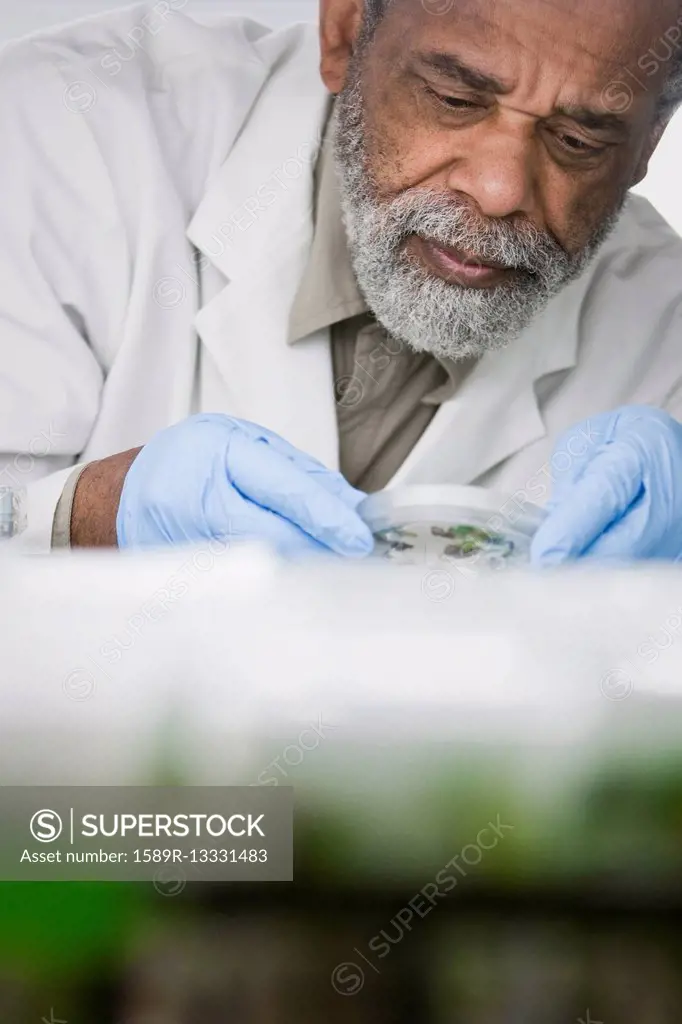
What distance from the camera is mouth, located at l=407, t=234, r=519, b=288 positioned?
0.91 meters

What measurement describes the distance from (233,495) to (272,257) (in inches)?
10.0

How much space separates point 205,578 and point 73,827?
18 cm

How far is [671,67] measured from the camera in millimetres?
932

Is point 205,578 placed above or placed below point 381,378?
below

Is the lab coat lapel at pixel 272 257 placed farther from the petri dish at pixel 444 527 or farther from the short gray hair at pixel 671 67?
the petri dish at pixel 444 527

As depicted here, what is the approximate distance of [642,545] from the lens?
813 millimetres

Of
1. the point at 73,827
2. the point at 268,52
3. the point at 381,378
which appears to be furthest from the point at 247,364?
the point at 73,827

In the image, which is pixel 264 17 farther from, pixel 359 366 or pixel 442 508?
pixel 442 508

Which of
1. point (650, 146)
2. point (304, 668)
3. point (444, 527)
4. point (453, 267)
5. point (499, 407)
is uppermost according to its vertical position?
point (650, 146)

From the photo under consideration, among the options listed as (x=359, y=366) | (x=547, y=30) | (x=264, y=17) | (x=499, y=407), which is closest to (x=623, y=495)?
(x=499, y=407)

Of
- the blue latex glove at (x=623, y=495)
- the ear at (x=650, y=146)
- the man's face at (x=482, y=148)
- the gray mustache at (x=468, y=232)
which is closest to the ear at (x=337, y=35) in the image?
the man's face at (x=482, y=148)

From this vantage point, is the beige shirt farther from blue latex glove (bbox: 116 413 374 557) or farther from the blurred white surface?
the blurred white surface

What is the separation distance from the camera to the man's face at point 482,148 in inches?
34.0

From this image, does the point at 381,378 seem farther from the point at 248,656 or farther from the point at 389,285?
the point at 248,656
